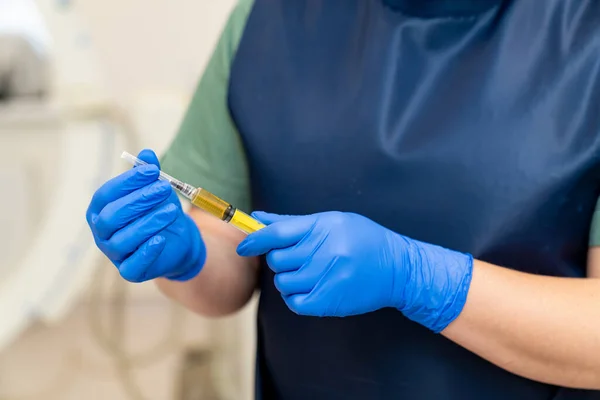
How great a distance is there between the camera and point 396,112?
560 mm

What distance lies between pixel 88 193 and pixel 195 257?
0.58 metres

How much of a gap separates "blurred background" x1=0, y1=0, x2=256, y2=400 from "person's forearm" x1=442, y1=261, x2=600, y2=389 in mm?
739

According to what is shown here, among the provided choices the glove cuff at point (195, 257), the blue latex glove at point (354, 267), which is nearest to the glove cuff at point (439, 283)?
the blue latex glove at point (354, 267)

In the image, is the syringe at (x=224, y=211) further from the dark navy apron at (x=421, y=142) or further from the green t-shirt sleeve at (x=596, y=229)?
the green t-shirt sleeve at (x=596, y=229)

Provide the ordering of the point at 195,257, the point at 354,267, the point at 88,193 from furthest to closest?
1. the point at 88,193
2. the point at 195,257
3. the point at 354,267

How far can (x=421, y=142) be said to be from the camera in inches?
21.3

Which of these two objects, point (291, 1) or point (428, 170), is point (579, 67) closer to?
point (428, 170)

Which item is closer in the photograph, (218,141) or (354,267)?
(354,267)

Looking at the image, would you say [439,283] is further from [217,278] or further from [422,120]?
[217,278]

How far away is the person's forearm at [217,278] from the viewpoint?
647 mm

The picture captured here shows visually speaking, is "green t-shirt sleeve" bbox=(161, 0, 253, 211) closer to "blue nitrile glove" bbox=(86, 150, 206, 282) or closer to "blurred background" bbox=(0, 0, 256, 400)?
→ "blue nitrile glove" bbox=(86, 150, 206, 282)

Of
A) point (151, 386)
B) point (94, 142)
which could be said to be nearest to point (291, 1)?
point (94, 142)

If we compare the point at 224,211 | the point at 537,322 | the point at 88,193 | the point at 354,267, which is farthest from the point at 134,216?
the point at 88,193

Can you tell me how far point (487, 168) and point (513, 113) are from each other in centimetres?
5
